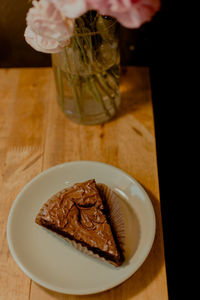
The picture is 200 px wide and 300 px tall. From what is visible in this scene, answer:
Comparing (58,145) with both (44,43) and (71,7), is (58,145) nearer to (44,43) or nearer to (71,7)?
(44,43)

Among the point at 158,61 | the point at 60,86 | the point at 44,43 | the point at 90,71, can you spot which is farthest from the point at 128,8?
the point at 158,61

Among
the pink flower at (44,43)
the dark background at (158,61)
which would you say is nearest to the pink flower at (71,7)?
the pink flower at (44,43)

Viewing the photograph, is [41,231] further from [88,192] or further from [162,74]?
[162,74]

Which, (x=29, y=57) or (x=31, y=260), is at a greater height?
(x=29, y=57)

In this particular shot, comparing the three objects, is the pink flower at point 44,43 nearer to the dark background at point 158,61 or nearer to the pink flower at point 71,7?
the pink flower at point 71,7

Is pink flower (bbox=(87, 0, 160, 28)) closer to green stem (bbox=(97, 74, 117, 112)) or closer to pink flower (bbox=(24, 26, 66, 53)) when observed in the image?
pink flower (bbox=(24, 26, 66, 53))

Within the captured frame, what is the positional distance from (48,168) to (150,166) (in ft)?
1.03

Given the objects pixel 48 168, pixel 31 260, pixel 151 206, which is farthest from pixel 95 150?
pixel 31 260

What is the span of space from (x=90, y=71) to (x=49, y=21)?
0.32m

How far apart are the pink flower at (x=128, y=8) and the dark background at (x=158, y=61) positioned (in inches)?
25.6

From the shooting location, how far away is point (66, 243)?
1.03m

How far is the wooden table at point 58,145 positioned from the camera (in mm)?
972

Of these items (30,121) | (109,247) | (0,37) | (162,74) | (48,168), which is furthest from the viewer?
(162,74)

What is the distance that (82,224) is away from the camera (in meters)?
0.98
